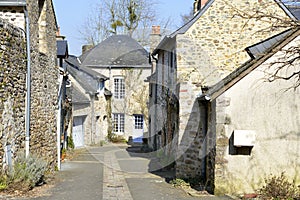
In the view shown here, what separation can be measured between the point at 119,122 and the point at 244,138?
25326 mm

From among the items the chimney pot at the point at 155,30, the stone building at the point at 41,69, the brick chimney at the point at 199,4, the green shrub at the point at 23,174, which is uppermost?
the chimney pot at the point at 155,30

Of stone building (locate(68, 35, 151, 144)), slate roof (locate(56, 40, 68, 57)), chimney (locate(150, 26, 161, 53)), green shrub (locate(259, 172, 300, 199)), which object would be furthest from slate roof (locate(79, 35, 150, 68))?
green shrub (locate(259, 172, 300, 199))

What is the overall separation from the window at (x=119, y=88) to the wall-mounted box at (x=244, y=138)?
988 inches

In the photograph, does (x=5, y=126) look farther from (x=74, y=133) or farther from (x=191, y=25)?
(x=74, y=133)

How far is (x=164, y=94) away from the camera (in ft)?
67.7

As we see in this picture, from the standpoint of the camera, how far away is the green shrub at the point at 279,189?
996 cm

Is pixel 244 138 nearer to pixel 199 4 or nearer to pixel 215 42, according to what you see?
pixel 215 42

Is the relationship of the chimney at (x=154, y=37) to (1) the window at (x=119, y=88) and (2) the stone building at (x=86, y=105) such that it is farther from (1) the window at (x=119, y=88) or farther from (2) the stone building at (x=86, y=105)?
(1) the window at (x=119, y=88)

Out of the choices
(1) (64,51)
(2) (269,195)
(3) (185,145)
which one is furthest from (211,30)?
(2) (269,195)

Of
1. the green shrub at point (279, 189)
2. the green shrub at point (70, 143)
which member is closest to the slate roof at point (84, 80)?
the green shrub at point (70, 143)

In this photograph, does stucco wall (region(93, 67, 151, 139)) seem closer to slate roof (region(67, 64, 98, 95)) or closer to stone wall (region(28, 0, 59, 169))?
slate roof (region(67, 64, 98, 95))

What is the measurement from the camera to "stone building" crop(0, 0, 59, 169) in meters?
12.0

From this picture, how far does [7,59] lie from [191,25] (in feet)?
26.0

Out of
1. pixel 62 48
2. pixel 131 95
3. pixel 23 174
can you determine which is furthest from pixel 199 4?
pixel 131 95
